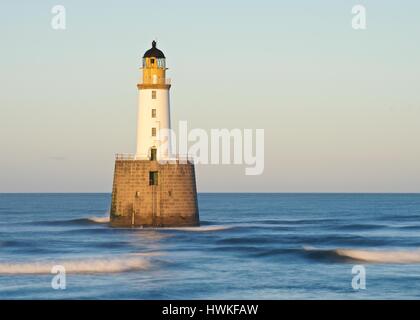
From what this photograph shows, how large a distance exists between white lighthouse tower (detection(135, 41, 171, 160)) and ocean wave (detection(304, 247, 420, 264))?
441 inches

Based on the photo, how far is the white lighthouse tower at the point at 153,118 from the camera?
5784 cm

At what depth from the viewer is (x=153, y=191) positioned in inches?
2271

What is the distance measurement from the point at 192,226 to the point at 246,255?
33.3 feet

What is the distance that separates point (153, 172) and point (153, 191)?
1158 millimetres

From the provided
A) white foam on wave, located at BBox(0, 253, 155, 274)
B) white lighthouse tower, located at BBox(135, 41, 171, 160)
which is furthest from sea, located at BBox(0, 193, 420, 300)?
white lighthouse tower, located at BBox(135, 41, 171, 160)

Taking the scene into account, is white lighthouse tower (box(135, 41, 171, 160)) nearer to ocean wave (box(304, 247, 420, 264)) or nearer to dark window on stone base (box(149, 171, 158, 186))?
dark window on stone base (box(149, 171, 158, 186))

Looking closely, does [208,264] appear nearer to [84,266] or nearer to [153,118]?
[84,266]

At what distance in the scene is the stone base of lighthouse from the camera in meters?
57.6

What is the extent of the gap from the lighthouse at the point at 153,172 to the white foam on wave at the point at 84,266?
36.7ft

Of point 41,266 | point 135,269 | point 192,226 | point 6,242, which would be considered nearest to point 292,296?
point 135,269

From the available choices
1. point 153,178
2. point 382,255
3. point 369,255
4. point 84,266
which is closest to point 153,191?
point 153,178
